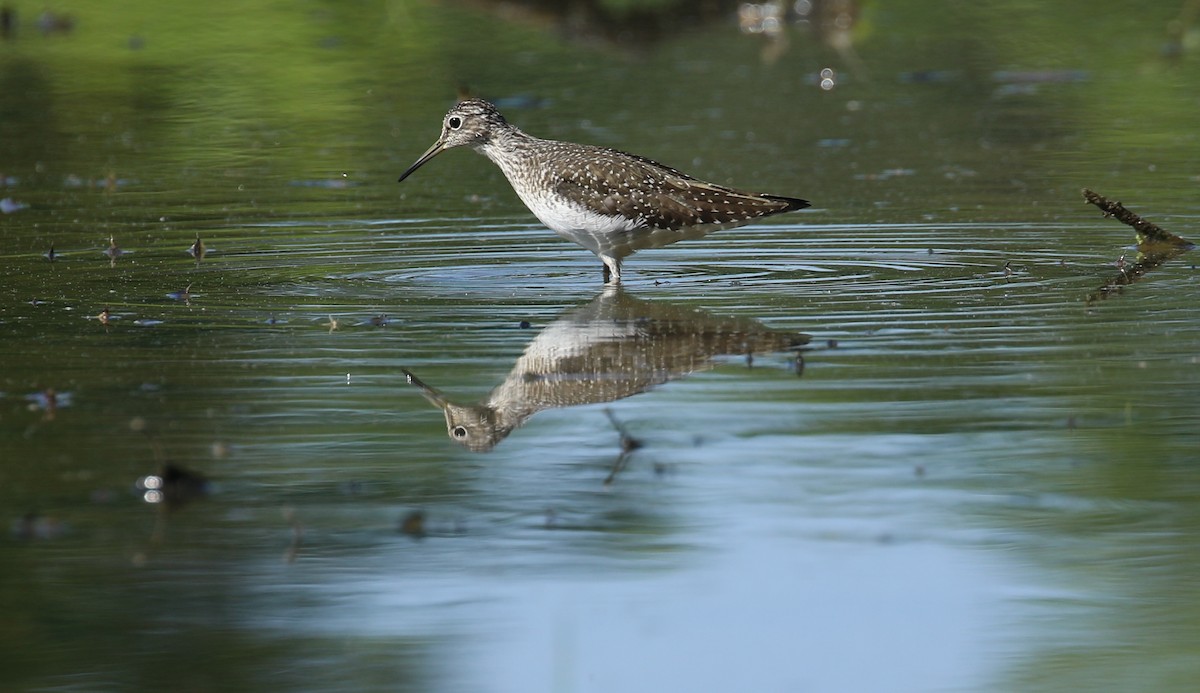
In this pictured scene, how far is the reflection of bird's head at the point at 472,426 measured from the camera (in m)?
7.00

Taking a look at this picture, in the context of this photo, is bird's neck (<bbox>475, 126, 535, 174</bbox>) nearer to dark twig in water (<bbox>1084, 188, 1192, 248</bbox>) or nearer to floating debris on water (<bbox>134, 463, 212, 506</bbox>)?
dark twig in water (<bbox>1084, 188, 1192, 248</bbox>)

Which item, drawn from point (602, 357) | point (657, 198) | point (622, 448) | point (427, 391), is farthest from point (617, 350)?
point (657, 198)

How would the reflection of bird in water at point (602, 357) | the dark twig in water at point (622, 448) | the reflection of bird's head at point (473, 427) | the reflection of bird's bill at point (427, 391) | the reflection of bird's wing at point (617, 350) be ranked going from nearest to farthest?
the dark twig in water at point (622, 448) < the reflection of bird's head at point (473, 427) < the reflection of bird in water at point (602, 357) < the reflection of bird's bill at point (427, 391) < the reflection of bird's wing at point (617, 350)

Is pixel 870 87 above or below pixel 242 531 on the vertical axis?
above

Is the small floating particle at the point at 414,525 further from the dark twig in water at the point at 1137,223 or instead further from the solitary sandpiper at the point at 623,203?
the dark twig in water at the point at 1137,223

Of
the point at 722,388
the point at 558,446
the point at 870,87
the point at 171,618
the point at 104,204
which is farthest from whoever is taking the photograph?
the point at 870,87

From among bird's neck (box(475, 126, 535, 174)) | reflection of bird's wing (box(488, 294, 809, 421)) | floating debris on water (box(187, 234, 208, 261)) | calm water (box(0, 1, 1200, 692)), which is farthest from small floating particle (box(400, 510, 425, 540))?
floating debris on water (box(187, 234, 208, 261))

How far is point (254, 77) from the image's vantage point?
20703 millimetres

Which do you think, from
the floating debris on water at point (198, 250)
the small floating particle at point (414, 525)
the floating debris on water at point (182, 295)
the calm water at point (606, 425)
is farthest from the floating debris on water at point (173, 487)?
the floating debris on water at point (198, 250)

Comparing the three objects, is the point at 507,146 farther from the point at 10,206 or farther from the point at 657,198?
the point at 10,206

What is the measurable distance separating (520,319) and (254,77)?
485 inches

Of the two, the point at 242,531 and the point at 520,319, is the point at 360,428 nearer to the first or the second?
the point at 242,531

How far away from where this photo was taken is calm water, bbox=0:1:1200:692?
16.7 feet

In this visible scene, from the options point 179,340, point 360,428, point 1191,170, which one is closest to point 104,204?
point 179,340
